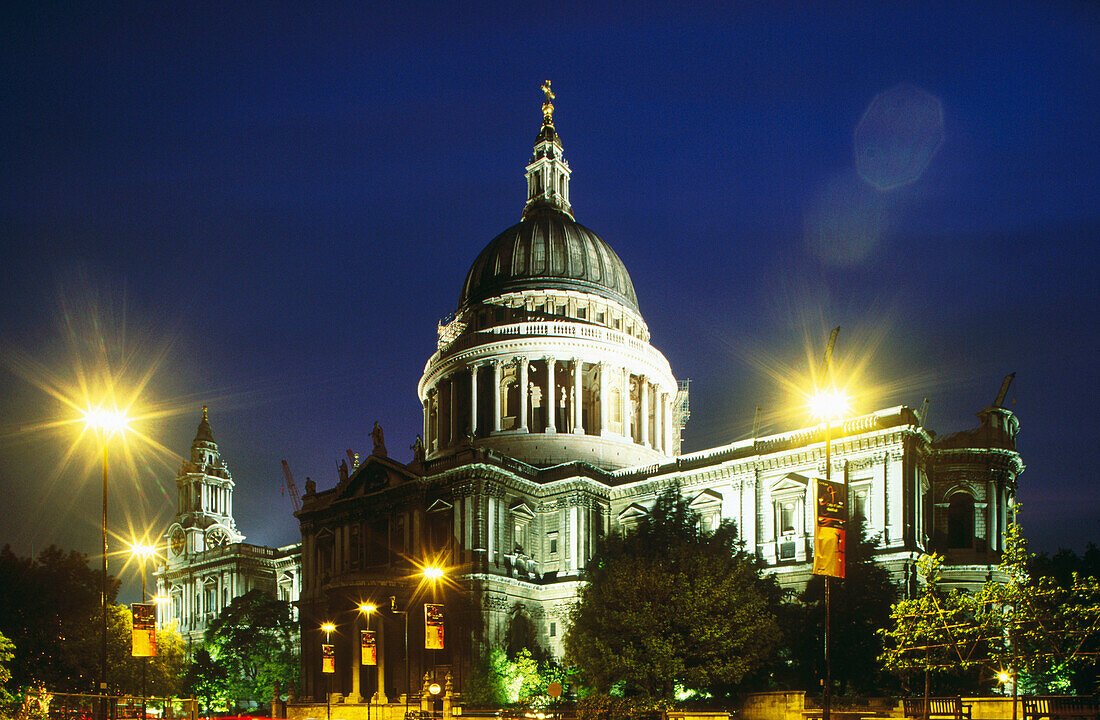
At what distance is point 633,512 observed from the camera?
67438 millimetres

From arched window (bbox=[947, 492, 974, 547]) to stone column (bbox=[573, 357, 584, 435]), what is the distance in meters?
28.9

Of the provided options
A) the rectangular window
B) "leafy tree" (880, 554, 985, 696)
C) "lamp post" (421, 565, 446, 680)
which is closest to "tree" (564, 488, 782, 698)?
"leafy tree" (880, 554, 985, 696)

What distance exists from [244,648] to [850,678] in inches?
1892

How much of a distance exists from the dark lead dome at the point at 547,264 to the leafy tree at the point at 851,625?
132 ft

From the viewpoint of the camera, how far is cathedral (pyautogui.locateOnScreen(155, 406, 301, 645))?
95875 millimetres

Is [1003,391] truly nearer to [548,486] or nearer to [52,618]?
[548,486]

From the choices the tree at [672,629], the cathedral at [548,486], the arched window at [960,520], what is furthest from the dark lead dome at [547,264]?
the tree at [672,629]

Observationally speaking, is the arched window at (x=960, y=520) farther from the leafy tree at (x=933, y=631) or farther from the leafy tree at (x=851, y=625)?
the leafy tree at (x=933, y=631)

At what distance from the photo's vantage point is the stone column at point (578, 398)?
256 feet

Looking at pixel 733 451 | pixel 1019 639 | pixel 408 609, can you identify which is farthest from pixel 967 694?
pixel 408 609

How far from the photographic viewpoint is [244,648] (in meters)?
75.2

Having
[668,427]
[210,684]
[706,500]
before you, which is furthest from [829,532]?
[210,684]

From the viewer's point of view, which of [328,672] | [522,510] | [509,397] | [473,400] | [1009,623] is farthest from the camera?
[509,397]

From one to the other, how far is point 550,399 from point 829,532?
51.3m
